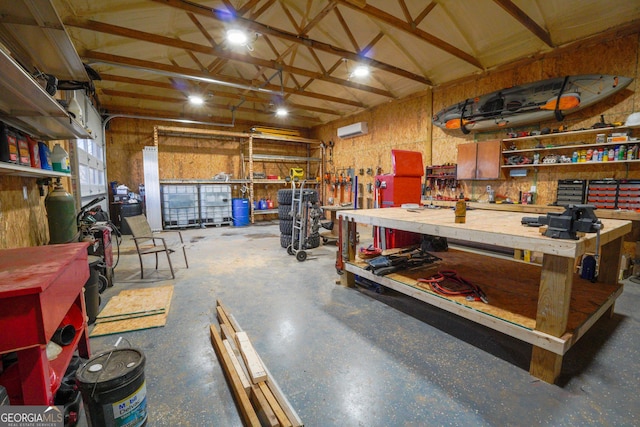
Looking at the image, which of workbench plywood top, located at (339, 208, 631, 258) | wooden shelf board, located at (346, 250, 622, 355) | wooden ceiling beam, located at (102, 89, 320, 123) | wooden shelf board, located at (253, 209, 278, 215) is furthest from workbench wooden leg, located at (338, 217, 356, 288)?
wooden ceiling beam, located at (102, 89, 320, 123)

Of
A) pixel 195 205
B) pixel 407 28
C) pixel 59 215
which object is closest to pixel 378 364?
pixel 59 215

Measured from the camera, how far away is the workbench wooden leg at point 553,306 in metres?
1.65

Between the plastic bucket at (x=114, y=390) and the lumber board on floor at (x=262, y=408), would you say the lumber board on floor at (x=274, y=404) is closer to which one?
the lumber board on floor at (x=262, y=408)

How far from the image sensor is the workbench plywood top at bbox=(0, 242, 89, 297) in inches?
42.9

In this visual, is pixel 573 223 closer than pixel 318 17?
Yes

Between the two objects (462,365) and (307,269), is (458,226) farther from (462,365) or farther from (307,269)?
(307,269)

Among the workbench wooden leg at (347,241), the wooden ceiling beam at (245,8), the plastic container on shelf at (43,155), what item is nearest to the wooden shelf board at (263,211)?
the wooden ceiling beam at (245,8)

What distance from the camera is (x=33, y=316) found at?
1.10m

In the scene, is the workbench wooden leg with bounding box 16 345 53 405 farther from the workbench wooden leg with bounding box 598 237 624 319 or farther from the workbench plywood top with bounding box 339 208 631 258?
the workbench wooden leg with bounding box 598 237 624 319

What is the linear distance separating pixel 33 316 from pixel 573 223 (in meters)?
2.70

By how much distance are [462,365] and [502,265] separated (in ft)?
5.44

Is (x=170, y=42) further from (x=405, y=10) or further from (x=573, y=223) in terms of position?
(x=573, y=223)

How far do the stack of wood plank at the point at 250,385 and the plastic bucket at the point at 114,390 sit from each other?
484 millimetres

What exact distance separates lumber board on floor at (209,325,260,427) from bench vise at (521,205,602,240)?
199 cm
